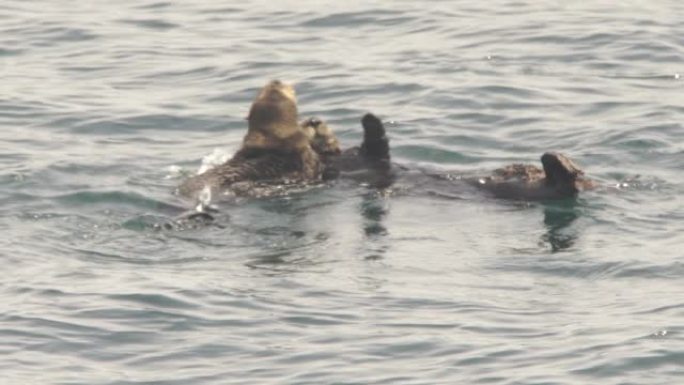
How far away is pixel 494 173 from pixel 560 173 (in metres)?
0.63

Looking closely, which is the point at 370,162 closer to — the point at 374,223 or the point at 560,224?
the point at 374,223

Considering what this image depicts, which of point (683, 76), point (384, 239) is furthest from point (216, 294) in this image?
point (683, 76)

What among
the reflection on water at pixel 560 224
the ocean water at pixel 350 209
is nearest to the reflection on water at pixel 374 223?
the ocean water at pixel 350 209

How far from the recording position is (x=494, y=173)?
1204cm

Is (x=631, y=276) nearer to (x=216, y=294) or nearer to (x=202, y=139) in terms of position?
(x=216, y=294)

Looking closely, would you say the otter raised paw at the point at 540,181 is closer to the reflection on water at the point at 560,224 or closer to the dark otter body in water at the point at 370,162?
the reflection on water at the point at 560,224

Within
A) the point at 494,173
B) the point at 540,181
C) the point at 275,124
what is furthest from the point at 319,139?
the point at 540,181

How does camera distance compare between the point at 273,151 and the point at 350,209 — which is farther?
the point at 273,151

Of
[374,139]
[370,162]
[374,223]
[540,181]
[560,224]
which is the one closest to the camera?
[560,224]

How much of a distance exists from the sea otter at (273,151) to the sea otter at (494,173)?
0.64 ft

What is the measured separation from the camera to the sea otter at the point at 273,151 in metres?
12.0

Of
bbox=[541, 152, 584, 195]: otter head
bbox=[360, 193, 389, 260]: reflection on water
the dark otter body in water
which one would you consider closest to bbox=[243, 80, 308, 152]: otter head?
the dark otter body in water

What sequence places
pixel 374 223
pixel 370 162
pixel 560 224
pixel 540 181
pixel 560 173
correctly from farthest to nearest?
1. pixel 370 162
2. pixel 540 181
3. pixel 560 173
4. pixel 374 223
5. pixel 560 224

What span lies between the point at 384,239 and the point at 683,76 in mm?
5345
